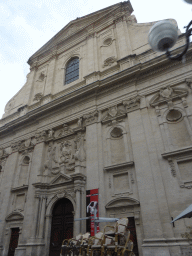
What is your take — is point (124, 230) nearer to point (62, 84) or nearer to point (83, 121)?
point (83, 121)

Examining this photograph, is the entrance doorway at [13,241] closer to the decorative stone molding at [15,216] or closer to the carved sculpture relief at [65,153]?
the decorative stone molding at [15,216]

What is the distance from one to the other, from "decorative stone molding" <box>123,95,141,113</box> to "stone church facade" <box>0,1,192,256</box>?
2.4 inches

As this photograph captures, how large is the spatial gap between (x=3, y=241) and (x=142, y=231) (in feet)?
31.0

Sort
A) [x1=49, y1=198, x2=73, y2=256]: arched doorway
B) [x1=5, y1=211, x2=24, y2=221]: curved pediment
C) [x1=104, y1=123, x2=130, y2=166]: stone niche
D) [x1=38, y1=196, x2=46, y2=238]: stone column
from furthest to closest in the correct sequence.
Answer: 1. [x1=5, y1=211, x2=24, y2=221]: curved pediment
2. [x1=38, y1=196, x2=46, y2=238]: stone column
3. [x1=104, y1=123, x2=130, y2=166]: stone niche
4. [x1=49, y1=198, x2=73, y2=256]: arched doorway

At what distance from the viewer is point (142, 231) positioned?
8.89 m

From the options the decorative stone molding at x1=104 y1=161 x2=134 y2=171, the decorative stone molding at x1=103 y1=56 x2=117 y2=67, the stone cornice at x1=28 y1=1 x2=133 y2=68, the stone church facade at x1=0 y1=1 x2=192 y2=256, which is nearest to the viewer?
the stone church facade at x1=0 y1=1 x2=192 y2=256

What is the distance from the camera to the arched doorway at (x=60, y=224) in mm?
11055

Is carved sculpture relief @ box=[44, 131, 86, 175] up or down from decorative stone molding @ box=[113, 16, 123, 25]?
down

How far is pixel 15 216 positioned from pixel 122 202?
25.5ft

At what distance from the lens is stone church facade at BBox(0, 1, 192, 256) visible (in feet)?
30.2

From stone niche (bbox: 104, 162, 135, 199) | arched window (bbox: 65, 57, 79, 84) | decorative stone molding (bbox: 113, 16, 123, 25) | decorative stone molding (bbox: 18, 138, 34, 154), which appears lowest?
stone niche (bbox: 104, 162, 135, 199)

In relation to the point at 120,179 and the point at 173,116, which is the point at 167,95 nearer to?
the point at 173,116

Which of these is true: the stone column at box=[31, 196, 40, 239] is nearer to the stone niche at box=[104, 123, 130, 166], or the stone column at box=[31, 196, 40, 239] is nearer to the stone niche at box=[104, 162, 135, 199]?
the stone niche at box=[104, 162, 135, 199]

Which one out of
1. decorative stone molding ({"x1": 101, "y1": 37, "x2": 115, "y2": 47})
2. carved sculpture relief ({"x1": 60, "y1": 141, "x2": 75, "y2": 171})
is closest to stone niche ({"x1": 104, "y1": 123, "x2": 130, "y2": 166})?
carved sculpture relief ({"x1": 60, "y1": 141, "x2": 75, "y2": 171})
